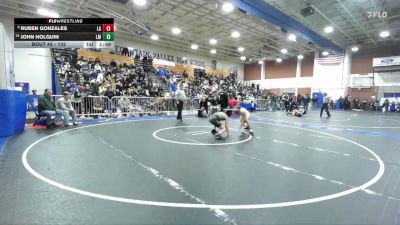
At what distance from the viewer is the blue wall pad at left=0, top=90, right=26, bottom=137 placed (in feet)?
24.4

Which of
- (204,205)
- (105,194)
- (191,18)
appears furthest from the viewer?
(191,18)

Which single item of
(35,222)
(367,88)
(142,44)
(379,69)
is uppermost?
(142,44)

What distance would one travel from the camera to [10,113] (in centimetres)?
761

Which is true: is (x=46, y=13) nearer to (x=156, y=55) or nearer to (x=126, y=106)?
(x=126, y=106)

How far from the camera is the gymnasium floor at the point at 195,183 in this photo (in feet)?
9.05

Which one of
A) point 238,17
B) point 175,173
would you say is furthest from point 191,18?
point 175,173

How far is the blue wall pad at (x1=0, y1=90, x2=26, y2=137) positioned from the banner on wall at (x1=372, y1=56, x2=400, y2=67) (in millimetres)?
31821

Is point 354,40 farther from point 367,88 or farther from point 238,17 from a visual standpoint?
point 238,17

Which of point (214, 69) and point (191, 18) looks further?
point (214, 69)

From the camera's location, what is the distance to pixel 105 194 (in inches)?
129

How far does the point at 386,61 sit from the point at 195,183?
101 feet

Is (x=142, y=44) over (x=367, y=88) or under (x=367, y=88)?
over

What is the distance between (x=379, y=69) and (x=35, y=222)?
1300 inches
